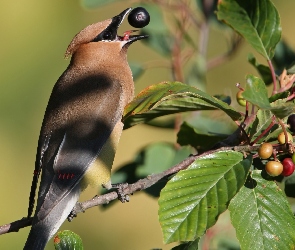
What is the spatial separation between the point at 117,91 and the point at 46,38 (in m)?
2.40

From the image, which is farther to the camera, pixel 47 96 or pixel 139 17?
pixel 47 96

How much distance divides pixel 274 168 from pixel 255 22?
63cm

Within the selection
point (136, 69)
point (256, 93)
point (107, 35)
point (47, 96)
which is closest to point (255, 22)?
point (256, 93)

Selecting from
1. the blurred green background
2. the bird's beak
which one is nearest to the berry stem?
the bird's beak

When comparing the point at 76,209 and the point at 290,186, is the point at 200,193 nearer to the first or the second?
the point at 290,186

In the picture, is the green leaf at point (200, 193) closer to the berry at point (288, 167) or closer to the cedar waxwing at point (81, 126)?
the berry at point (288, 167)

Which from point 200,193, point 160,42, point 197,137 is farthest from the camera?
point 160,42

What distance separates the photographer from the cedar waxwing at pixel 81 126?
3.22 metres

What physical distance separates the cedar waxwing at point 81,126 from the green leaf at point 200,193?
2.97 feet

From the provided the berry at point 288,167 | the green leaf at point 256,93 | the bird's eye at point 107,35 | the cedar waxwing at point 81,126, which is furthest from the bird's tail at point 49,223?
the green leaf at point 256,93

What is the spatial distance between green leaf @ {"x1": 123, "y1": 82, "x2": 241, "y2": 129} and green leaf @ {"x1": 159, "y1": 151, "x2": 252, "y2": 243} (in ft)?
0.52

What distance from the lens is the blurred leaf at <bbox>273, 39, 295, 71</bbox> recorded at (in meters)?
3.24

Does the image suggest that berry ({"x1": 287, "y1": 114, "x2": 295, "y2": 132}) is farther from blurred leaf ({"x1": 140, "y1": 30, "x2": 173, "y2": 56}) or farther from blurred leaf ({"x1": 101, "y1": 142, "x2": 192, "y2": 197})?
blurred leaf ({"x1": 140, "y1": 30, "x2": 173, "y2": 56})

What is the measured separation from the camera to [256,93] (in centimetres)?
210
